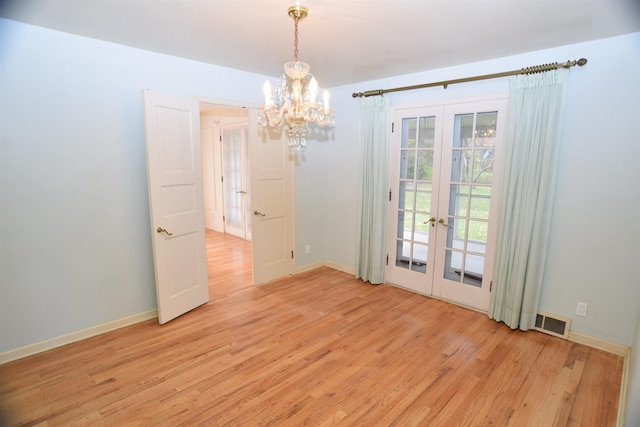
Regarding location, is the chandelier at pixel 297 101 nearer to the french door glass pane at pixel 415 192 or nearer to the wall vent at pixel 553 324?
the french door glass pane at pixel 415 192

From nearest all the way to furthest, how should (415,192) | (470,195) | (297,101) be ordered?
1. (297,101)
2. (470,195)
3. (415,192)

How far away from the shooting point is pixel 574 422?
2.06m

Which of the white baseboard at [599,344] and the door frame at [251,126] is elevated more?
the door frame at [251,126]

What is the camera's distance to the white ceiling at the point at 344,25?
2.14 metres

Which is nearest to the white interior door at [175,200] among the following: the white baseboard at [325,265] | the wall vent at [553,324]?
the white baseboard at [325,265]

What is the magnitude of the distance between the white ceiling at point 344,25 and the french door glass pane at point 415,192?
804 millimetres

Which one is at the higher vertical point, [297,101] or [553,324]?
[297,101]

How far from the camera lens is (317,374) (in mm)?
2504

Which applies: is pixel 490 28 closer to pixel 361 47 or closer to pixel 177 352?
pixel 361 47

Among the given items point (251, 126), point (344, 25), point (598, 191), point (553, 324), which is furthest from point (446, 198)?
point (251, 126)

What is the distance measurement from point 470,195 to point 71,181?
383 cm

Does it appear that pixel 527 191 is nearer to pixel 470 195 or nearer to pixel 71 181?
pixel 470 195

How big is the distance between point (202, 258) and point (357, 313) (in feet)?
5.97

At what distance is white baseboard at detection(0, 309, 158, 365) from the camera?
2607mm
